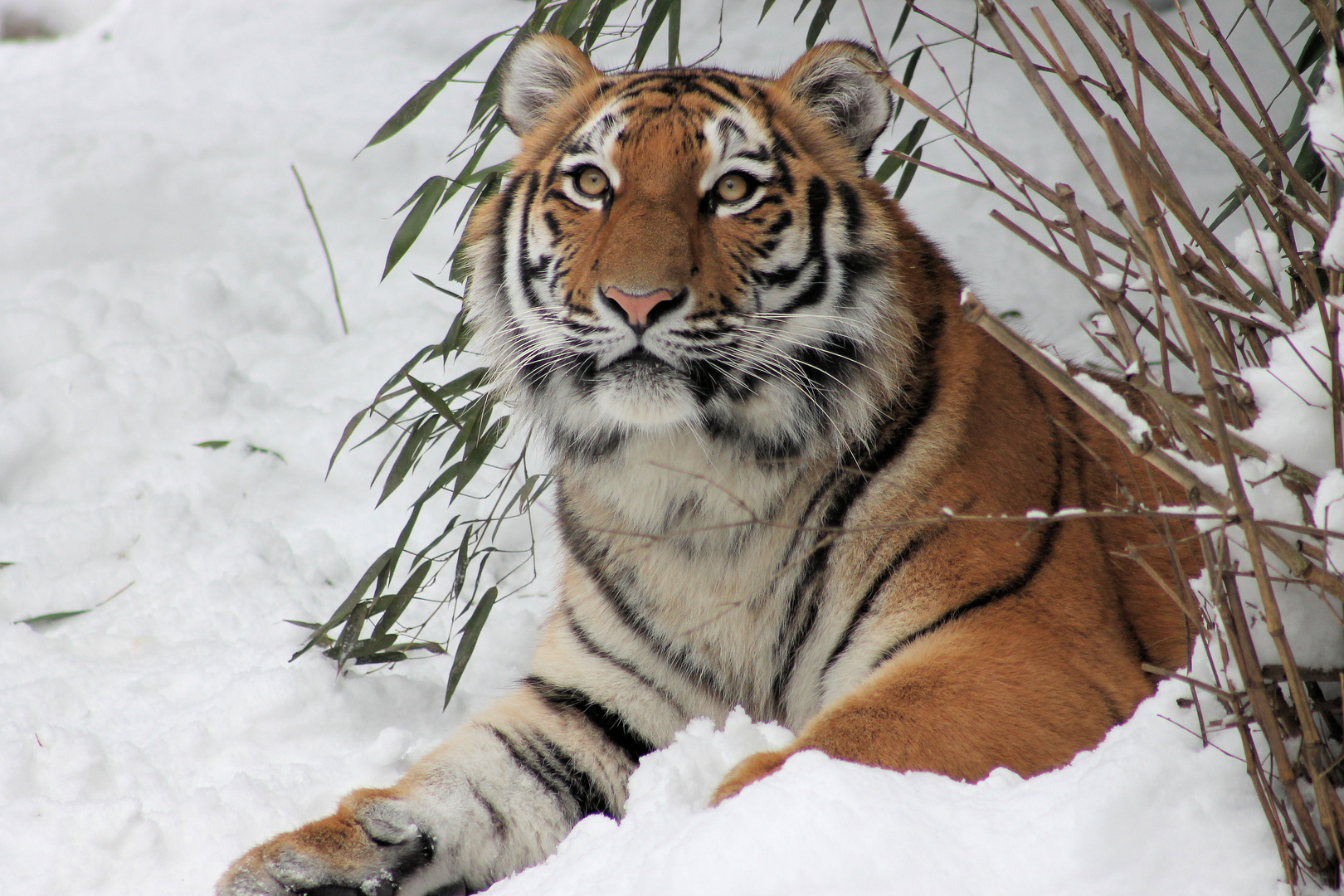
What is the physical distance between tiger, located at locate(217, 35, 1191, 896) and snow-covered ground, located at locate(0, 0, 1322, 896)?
8.3 inches

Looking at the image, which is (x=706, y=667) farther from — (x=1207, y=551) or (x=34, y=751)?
(x=34, y=751)

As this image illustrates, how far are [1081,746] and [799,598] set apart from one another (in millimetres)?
425

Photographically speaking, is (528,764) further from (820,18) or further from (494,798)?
(820,18)

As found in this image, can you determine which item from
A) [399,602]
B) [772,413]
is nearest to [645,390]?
[772,413]

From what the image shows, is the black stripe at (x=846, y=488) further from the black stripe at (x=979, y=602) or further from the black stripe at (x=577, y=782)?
the black stripe at (x=577, y=782)

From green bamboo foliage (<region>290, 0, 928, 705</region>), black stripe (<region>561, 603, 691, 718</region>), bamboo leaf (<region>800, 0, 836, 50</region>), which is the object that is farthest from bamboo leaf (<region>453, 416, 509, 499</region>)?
bamboo leaf (<region>800, 0, 836, 50</region>)

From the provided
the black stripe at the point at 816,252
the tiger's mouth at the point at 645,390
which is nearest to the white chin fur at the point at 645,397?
the tiger's mouth at the point at 645,390

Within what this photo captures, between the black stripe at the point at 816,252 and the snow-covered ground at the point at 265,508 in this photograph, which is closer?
the snow-covered ground at the point at 265,508

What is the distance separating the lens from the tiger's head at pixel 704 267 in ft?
4.72

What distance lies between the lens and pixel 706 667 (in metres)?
1.64

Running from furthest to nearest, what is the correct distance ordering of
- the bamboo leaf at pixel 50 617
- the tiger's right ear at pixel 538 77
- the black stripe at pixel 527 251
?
the bamboo leaf at pixel 50 617
the tiger's right ear at pixel 538 77
the black stripe at pixel 527 251

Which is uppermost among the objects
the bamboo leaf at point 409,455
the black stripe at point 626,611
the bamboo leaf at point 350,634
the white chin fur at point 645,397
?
the white chin fur at point 645,397

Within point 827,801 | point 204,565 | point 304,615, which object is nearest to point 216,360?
point 204,565

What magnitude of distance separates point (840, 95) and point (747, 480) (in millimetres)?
603
